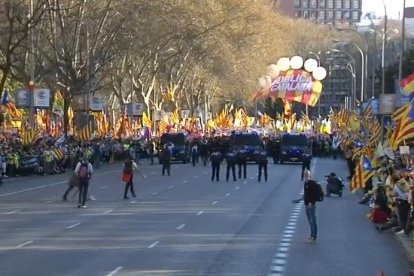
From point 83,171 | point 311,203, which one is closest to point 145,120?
point 83,171

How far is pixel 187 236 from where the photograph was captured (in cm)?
2009

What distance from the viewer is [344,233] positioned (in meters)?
21.7

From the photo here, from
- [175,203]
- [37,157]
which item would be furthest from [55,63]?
[175,203]

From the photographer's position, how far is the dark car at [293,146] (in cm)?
6431

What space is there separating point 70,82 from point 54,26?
3605 mm

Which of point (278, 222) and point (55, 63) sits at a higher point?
point (55, 63)

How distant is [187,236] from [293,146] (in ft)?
148

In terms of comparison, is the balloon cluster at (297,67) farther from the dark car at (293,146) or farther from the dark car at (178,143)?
the dark car at (178,143)

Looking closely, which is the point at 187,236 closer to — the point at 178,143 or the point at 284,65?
the point at 178,143

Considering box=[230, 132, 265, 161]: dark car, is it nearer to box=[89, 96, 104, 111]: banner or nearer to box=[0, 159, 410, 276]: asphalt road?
box=[89, 96, 104, 111]: banner

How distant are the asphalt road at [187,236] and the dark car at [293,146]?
29.6 meters

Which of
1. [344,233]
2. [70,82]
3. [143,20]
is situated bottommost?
[344,233]

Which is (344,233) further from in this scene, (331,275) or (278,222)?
(331,275)

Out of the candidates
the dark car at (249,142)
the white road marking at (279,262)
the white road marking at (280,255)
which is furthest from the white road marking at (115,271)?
the dark car at (249,142)
